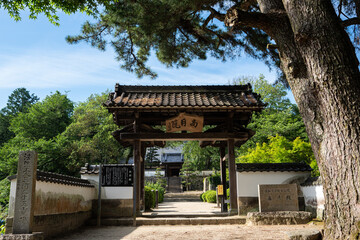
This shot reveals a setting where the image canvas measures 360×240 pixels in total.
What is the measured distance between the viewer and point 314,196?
860 centimetres

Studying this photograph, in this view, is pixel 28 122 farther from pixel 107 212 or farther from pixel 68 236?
pixel 68 236

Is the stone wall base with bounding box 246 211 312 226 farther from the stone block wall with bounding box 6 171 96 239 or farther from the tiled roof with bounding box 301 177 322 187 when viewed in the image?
the stone block wall with bounding box 6 171 96 239

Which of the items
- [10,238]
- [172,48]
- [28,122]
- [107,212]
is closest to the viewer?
[10,238]

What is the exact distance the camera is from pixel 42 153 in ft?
79.0

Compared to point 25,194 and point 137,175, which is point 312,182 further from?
point 25,194

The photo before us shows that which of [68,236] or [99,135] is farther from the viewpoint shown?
[99,135]

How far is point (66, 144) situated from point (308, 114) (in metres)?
24.9

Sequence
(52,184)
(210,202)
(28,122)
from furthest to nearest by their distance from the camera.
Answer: (28,122), (210,202), (52,184)

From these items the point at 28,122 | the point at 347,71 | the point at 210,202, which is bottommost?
the point at 210,202

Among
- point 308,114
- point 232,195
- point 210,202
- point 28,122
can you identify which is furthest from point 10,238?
point 28,122

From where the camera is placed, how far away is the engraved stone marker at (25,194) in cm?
495

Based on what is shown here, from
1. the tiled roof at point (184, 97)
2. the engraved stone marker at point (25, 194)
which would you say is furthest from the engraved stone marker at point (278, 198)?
the engraved stone marker at point (25, 194)

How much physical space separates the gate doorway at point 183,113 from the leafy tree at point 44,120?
20737mm

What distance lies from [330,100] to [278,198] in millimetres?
5741
